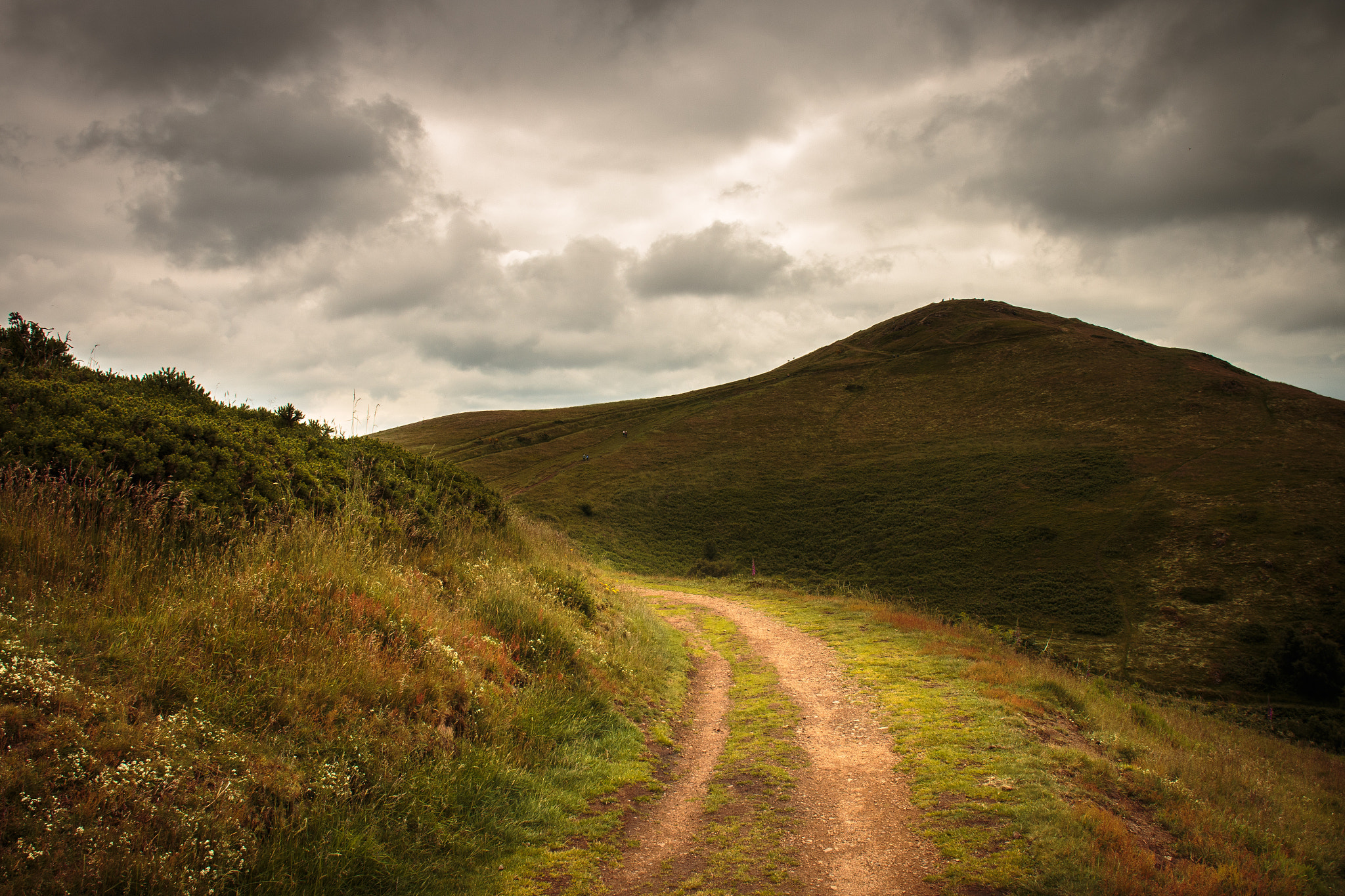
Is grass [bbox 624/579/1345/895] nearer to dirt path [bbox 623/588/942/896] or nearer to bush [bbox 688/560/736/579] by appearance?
dirt path [bbox 623/588/942/896]

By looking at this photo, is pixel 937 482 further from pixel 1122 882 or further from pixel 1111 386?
pixel 1122 882

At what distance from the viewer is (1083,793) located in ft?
24.5

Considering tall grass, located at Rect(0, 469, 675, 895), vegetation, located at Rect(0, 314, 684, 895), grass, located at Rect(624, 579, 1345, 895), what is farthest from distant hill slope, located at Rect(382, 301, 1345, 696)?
grass, located at Rect(624, 579, 1345, 895)

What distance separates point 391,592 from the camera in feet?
27.8

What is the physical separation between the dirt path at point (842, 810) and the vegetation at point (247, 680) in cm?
88

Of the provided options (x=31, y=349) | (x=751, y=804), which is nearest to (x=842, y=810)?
(x=751, y=804)

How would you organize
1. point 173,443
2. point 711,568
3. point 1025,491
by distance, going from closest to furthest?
1. point 173,443
2. point 711,568
3. point 1025,491

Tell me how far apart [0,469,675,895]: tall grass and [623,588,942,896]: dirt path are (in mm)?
1119

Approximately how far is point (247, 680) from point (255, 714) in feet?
1.29

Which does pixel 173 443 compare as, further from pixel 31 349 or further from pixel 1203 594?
pixel 1203 594

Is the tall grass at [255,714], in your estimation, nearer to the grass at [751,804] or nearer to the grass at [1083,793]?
the grass at [751,804]

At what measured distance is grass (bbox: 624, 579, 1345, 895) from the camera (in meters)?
5.91

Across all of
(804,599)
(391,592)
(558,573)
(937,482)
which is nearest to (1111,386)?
(937,482)

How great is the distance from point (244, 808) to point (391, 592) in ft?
13.3
